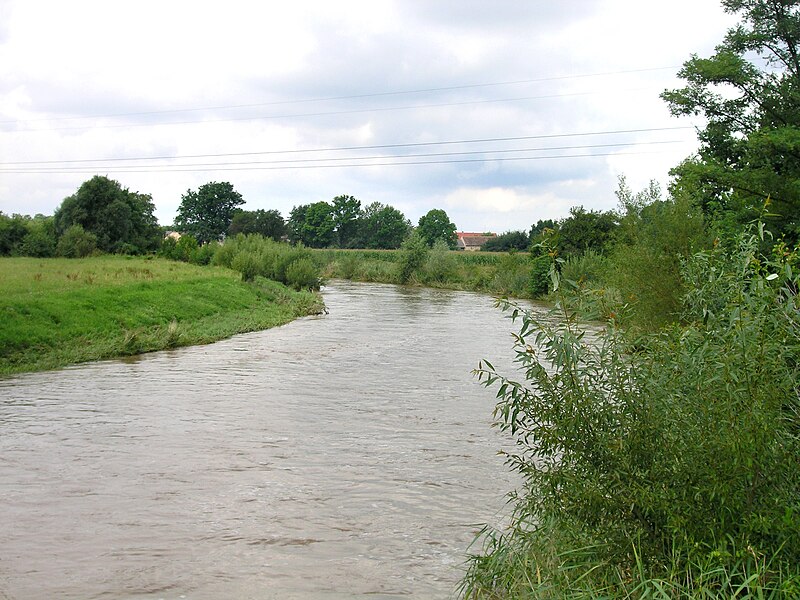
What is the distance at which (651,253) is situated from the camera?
20.5 metres

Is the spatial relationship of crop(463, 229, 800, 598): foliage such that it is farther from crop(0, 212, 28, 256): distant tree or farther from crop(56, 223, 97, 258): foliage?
crop(56, 223, 97, 258): foliage

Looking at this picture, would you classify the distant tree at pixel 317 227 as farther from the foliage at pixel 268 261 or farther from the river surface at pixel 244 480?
the river surface at pixel 244 480

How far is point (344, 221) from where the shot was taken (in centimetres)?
12262

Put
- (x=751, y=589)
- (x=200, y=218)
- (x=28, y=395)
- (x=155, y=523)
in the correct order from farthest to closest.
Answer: (x=200, y=218)
(x=28, y=395)
(x=155, y=523)
(x=751, y=589)

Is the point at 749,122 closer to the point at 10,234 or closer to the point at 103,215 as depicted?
the point at 10,234

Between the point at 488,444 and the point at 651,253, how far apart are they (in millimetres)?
10505

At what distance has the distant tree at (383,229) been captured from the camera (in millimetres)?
120312

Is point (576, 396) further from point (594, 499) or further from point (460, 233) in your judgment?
point (460, 233)

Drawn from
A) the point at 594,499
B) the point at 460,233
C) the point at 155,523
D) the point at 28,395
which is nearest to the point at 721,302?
the point at 594,499

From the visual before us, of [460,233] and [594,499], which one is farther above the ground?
[460,233]

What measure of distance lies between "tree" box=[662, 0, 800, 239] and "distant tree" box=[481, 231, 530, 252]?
202 feet

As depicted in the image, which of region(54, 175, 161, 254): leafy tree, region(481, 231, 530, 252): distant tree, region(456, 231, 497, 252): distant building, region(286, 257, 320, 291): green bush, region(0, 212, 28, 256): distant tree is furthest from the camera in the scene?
region(456, 231, 497, 252): distant building

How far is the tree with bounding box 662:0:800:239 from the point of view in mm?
23984

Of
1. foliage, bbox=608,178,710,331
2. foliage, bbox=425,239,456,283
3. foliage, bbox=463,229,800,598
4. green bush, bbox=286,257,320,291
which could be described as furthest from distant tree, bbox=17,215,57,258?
foliage, bbox=463,229,800,598
